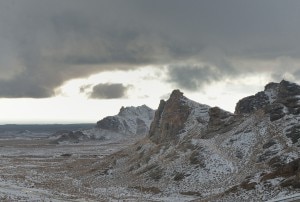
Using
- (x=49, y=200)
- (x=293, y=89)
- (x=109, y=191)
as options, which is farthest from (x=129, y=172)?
(x=293, y=89)

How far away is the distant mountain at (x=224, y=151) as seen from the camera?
1780 inches

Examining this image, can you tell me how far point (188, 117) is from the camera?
300 feet

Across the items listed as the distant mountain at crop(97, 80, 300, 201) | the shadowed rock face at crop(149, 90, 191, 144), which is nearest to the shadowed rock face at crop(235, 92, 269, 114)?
the distant mountain at crop(97, 80, 300, 201)

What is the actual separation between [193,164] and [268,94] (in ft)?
90.1

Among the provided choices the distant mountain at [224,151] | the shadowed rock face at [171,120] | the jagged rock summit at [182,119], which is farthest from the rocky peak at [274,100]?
the shadowed rock face at [171,120]

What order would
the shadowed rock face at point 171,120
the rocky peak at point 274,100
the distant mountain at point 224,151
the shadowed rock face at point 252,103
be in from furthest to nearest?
the shadowed rock face at point 171,120
the shadowed rock face at point 252,103
the rocky peak at point 274,100
the distant mountain at point 224,151

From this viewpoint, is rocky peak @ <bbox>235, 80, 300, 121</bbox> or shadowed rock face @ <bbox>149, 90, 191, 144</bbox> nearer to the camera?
rocky peak @ <bbox>235, 80, 300, 121</bbox>

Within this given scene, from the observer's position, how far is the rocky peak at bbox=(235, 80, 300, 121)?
7156 centimetres

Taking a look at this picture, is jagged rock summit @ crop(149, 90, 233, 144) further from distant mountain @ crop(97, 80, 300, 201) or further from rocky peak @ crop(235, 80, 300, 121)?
rocky peak @ crop(235, 80, 300, 121)

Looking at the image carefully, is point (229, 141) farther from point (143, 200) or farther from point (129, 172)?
point (143, 200)

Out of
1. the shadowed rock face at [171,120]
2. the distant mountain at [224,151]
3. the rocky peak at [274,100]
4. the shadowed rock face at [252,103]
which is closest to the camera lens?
the distant mountain at [224,151]

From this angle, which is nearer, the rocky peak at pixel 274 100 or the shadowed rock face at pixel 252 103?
the rocky peak at pixel 274 100

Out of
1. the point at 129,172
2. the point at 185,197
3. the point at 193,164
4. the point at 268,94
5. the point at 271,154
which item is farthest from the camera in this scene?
the point at 268,94

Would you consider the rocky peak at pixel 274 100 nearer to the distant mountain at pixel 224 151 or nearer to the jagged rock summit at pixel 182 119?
the distant mountain at pixel 224 151
